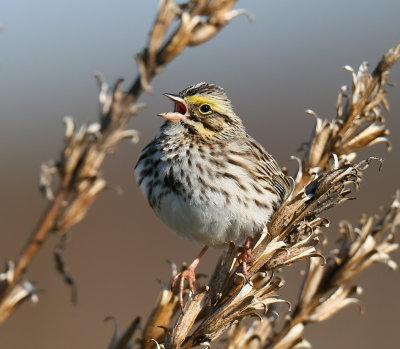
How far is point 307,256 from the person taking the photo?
167 centimetres

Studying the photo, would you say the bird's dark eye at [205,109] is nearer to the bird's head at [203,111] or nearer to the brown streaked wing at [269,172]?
the bird's head at [203,111]

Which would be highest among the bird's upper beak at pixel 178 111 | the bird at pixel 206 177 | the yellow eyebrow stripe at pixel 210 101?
the yellow eyebrow stripe at pixel 210 101

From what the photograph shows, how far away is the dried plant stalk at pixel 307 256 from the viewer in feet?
5.22

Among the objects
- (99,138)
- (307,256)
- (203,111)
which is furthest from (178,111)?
(99,138)

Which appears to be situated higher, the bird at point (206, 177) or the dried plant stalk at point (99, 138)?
the dried plant stalk at point (99, 138)

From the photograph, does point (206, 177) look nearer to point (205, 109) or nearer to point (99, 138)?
point (205, 109)

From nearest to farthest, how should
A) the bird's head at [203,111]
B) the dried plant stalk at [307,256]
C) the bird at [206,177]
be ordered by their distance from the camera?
the dried plant stalk at [307,256], the bird at [206,177], the bird's head at [203,111]

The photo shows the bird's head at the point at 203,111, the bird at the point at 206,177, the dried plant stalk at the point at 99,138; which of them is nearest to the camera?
the dried plant stalk at the point at 99,138

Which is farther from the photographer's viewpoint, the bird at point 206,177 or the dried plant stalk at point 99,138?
the bird at point 206,177

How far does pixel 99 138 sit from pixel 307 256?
622mm

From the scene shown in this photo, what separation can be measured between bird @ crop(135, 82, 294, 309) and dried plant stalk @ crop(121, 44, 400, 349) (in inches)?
27.7

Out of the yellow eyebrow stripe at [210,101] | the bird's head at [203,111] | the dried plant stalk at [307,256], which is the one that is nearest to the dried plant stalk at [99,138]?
the dried plant stalk at [307,256]

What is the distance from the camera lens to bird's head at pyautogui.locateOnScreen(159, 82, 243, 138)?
116 inches

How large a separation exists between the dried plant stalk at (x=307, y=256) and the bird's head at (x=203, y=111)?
0.95 m
